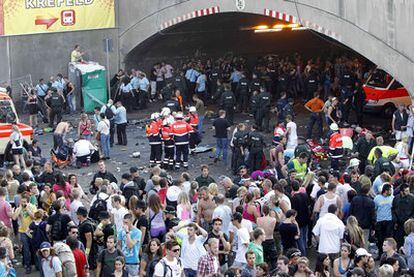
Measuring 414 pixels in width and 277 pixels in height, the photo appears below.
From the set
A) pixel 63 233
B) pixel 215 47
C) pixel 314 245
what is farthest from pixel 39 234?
pixel 215 47

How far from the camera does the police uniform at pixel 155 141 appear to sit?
28531 mm

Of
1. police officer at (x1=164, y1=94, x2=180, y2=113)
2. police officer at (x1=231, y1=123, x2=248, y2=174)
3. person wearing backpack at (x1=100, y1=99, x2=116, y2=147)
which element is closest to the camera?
police officer at (x1=231, y1=123, x2=248, y2=174)

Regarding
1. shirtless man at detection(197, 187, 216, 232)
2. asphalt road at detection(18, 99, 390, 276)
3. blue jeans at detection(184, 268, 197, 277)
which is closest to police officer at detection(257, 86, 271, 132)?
asphalt road at detection(18, 99, 390, 276)

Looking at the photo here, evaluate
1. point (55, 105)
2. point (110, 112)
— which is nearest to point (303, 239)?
point (110, 112)

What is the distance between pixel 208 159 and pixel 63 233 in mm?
11197

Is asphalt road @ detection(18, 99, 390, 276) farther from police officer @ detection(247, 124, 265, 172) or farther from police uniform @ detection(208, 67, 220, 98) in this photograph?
police officer @ detection(247, 124, 265, 172)

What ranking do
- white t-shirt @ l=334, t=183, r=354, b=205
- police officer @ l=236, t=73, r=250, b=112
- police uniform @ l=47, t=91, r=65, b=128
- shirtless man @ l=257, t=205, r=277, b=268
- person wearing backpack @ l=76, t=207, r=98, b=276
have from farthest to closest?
1. police officer @ l=236, t=73, r=250, b=112
2. police uniform @ l=47, t=91, r=65, b=128
3. white t-shirt @ l=334, t=183, r=354, b=205
4. person wearing backpack @ l=76, t=207, r=98, b=276
5. shirtless man @ l=257, t=205, r=277, b=268

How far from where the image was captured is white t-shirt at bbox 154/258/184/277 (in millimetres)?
16312

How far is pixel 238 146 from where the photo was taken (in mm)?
27391

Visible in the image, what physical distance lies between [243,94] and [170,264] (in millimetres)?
19570

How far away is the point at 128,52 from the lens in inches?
1533

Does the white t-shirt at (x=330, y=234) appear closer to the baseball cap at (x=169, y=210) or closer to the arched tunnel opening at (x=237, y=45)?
the baseball cap at (x=169, y=210)

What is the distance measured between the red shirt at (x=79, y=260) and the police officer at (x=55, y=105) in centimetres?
1641

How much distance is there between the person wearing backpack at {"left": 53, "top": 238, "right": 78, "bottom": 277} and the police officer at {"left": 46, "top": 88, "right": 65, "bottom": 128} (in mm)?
16620
